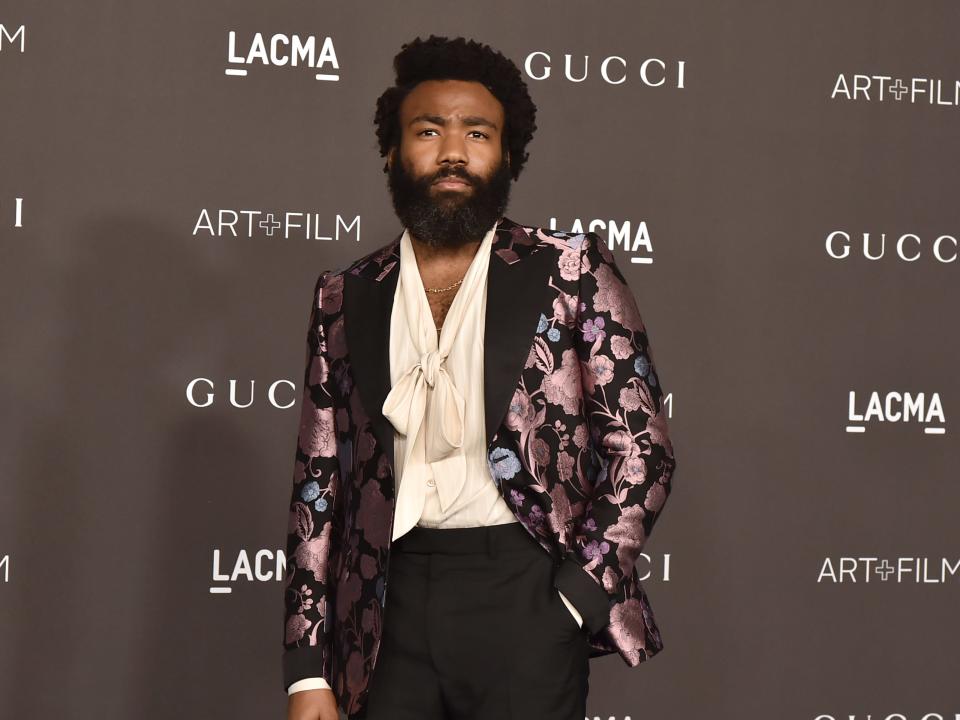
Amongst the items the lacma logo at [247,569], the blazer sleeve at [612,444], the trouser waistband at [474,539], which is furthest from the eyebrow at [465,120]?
the lacma logo at [247,569]

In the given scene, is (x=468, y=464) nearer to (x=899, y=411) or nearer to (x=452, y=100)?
(x=452, y=100)

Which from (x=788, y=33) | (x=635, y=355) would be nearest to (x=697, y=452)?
(x=788, y=33)

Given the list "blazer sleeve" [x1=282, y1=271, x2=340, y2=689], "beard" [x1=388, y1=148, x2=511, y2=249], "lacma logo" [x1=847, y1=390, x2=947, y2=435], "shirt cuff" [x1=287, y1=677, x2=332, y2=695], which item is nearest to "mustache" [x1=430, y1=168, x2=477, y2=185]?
"beard" [x1=388, y1=148, x2=511, y2=249]

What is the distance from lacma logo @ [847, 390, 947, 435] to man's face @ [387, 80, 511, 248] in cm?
192

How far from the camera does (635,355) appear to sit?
2.28m

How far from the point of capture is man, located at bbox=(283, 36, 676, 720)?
2.19 metres

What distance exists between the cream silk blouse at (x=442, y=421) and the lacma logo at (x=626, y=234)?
1.56 m

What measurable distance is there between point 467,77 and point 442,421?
726 millimetres

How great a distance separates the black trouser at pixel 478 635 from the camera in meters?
2.17

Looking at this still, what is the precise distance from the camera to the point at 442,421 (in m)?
2.21

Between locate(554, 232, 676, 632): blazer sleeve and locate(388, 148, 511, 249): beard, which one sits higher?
locate(388, 148, 511, 249): beard

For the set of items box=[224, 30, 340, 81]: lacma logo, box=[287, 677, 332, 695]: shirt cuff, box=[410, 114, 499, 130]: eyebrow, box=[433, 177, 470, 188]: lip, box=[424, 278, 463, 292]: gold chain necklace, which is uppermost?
box=[224, 30, 340, 81]: lacma logo

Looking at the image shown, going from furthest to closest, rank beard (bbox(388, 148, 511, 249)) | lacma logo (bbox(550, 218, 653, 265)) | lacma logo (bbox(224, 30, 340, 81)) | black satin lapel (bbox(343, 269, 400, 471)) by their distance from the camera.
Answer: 1. lacma logo (bbox(550, 218, 653, 265))
2. lacma logo (bbox(224, 30, 340, 81))
3. beard (bbox(388, 148, 511, 249))
4. black satin lapel (bbox(343, 269, 400, 471))

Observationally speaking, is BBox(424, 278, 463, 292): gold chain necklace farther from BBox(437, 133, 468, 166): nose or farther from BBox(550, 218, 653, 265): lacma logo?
BBox(550, 218, 653, 265): lacma logo
